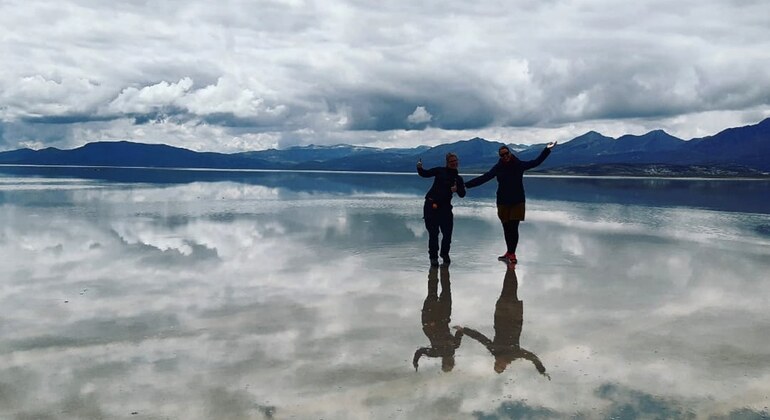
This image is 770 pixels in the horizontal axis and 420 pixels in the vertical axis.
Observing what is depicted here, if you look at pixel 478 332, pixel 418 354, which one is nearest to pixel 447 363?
pixel 418 354

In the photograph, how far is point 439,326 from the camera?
8812mm

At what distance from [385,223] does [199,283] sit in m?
12.6

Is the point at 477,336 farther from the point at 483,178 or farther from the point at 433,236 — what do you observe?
the point at 483,178

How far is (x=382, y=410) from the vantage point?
5.78m

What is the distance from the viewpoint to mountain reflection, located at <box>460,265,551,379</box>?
23.9ft

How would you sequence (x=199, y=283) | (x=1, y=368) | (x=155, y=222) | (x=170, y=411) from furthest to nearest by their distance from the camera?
(x=155, y=222)
(x=199, y=283)
(x=1, y=368)
(x=170, y=411)

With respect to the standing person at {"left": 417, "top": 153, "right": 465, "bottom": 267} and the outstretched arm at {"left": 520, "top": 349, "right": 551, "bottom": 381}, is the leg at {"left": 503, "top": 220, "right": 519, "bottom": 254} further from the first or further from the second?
the outstretched arm at {"left": 520, "top": 349, "right": 551, "bottom": 381}

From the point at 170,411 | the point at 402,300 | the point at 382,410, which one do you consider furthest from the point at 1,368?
the point at 402,300

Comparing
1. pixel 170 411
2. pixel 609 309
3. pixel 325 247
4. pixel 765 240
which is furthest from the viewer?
pixel 765 240

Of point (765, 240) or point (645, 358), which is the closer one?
point (645, 358)

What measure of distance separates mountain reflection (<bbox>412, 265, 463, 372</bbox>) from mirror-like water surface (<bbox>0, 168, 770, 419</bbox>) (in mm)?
40

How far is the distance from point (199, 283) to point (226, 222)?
11.8 metres

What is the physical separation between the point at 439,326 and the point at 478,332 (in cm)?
60

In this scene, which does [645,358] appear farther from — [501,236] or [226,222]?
[226,222]
